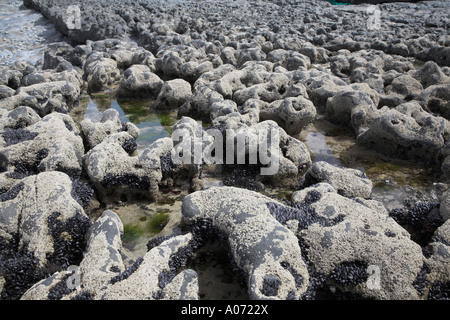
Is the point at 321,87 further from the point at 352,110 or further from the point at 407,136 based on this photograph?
the point at 407,136

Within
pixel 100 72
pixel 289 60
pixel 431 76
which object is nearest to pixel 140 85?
pixel 100 72

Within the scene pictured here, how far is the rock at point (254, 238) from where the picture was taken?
10.9 feet

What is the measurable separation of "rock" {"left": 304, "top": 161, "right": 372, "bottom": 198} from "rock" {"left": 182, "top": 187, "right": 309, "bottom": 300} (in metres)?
1.17

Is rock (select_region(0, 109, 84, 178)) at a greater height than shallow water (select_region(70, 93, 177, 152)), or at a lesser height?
greater

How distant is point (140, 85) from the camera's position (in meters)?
8.99

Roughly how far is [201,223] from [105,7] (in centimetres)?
1836

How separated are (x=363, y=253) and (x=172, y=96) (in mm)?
5844

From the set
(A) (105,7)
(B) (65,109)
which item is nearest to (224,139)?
(B) (65,109)

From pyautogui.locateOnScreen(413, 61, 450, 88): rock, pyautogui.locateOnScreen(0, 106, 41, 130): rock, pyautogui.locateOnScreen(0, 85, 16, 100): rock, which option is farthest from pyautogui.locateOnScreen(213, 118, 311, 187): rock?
pyautogui.locateOnScreen(0, 85, 16, 100): rock

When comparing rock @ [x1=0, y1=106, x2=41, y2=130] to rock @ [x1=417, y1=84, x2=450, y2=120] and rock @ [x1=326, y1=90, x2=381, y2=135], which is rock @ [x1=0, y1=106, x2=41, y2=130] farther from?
rock @ [x1=417, y1=84, x2=450, y2=120]

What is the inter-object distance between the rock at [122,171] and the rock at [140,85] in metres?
3.89

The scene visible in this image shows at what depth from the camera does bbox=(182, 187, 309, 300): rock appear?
331 centimetres

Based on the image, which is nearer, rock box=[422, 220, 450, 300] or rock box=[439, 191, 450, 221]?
rock box=[422, 220, 450, 300]

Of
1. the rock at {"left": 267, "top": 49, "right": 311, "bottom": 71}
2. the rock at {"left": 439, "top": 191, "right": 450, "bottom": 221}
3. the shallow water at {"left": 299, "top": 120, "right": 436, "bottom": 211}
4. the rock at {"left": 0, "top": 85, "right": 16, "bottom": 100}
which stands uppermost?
the rock at {"left": 439, "top": 191, "right": 450, "bottom": 221}
